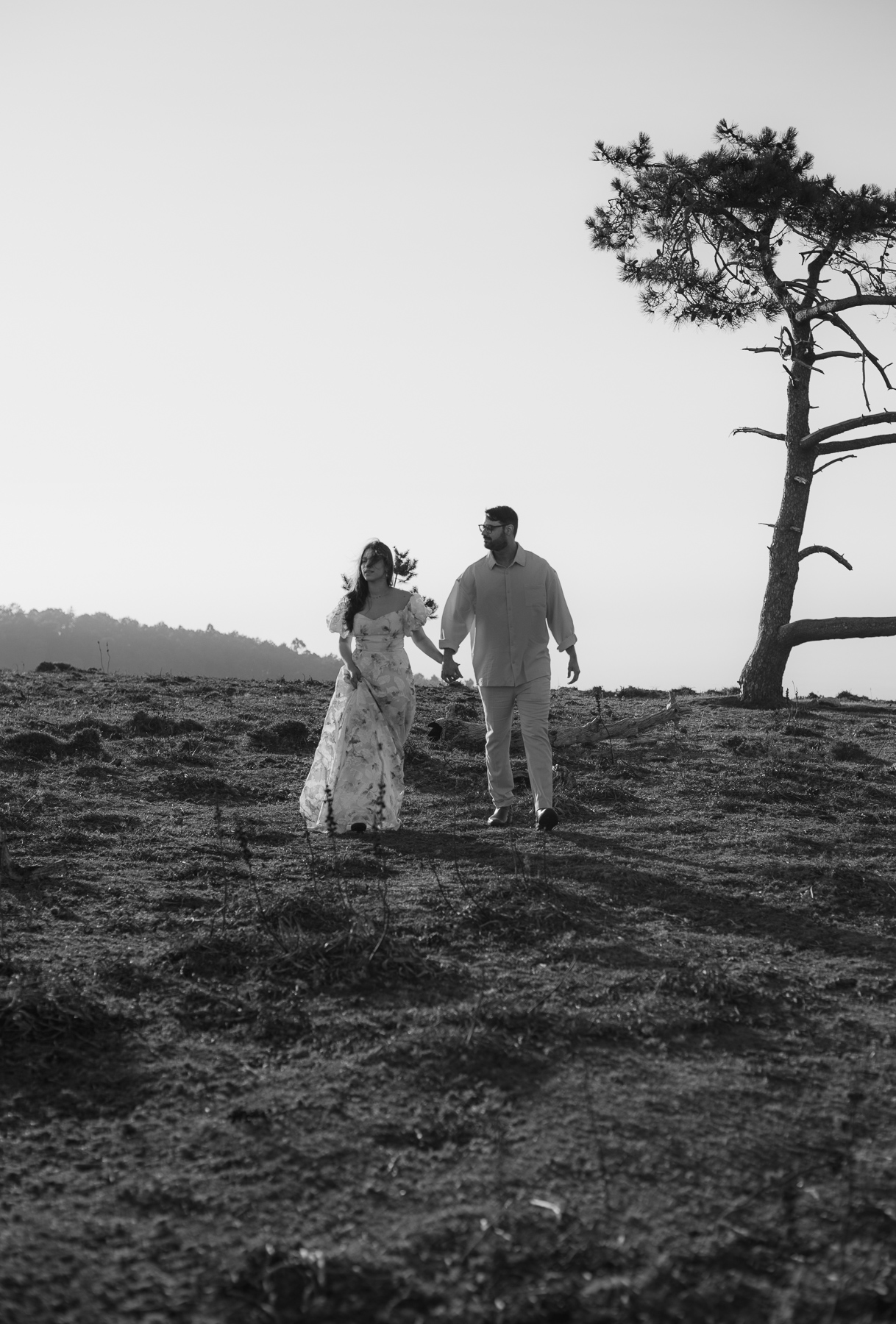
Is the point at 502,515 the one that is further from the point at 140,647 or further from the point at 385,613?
the point at 140,647

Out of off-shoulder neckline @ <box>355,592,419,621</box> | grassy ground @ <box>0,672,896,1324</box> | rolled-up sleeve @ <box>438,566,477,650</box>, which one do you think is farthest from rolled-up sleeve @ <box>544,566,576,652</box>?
grassy ground @ <box>0,672,896,1324</box>

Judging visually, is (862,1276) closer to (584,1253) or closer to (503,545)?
(584,1253)

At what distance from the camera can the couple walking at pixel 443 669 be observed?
8383 mm

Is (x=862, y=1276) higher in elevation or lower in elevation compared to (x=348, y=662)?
lower

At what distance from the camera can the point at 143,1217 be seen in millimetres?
3232

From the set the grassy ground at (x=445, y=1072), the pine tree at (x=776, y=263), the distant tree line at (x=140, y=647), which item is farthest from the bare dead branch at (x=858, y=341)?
the distant tree line at (x=140, y=647)

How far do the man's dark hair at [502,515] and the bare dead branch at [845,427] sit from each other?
8253mm

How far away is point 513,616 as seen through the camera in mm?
8398

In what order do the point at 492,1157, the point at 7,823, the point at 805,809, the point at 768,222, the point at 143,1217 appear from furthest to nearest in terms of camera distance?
1. the point at 768,222
2. the point at 805,809
3. the point at 7,823
4. the point at 492,1157
5. the point at 143,1217

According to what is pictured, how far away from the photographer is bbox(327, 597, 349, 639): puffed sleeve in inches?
351

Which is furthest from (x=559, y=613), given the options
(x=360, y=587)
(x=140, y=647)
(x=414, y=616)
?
(x=140, y=647)

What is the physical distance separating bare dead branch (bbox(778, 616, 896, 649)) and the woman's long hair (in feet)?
26.0

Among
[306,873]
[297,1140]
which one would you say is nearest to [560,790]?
[306,873]

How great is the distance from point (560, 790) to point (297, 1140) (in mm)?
6350
